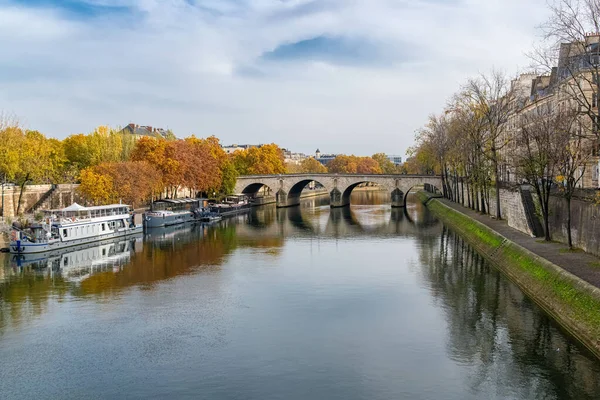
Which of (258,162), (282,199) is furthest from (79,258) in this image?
(258,162)

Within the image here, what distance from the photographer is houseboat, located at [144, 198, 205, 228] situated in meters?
74.1

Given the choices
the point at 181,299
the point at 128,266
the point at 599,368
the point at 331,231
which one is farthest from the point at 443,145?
the point at 599,368

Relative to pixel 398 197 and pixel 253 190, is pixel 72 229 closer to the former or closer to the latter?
pixel 398 197

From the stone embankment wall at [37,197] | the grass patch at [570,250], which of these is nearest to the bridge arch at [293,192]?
the stone embankment wall at [37,197]

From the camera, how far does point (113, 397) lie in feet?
63.6

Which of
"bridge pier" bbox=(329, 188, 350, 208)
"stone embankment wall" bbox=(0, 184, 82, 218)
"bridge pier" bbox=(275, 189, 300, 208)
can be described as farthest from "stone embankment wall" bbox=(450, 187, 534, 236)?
"bridge pier" bbox=(275, 189, 300, 208)

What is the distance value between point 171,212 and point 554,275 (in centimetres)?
5786

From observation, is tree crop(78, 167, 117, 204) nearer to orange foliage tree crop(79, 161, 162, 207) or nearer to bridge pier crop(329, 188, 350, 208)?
A: orange foliage tree crop(79, 161, 162, 207)

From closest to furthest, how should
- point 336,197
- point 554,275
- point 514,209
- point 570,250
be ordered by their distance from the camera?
point 554,275 → point 570,250 → point 514,209 → point 336,197

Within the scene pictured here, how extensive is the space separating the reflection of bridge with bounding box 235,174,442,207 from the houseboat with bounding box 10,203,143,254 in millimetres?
49536

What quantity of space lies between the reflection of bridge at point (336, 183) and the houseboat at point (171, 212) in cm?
2533

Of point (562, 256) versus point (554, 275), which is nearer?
point (554, 275)

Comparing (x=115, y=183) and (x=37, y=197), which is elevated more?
(x=115, y=183)

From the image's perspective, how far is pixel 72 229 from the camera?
54594 millimetres
